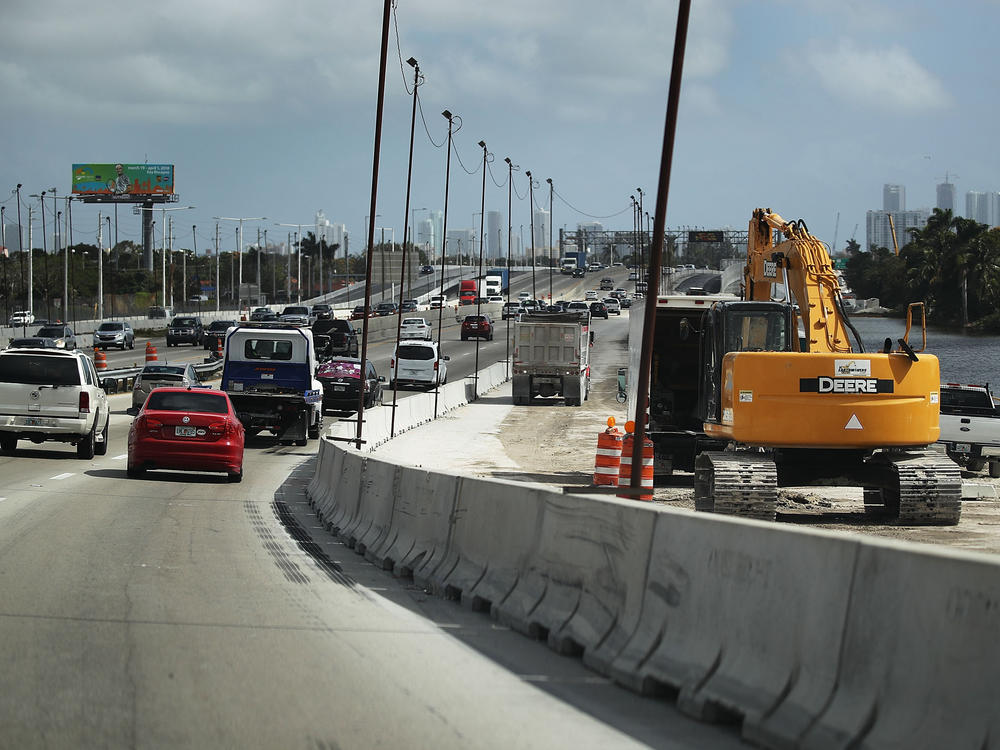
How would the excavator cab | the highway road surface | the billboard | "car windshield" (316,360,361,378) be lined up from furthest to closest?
the billboard, "car windshield" (316,360,361,378), the excavator cab, the highway road surface

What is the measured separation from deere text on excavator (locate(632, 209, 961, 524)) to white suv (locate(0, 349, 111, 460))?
12.8 m

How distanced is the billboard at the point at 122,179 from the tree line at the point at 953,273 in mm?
97077

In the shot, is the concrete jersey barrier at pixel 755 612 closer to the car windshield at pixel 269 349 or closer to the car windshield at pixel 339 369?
the car windshield at pixel 269 349

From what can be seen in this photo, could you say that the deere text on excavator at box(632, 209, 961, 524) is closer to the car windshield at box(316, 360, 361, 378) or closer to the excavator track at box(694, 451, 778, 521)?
the excavator track at box(694, 451, 778, 521)

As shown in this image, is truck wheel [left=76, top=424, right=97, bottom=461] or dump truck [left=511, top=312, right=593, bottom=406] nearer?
truck wheel [left=76, top=424, right=97, bottom=461]

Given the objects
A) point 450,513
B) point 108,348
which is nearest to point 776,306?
point 450,513

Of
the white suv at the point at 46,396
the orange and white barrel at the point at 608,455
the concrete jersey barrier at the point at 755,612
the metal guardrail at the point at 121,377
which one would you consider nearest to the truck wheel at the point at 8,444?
the white suv at the point at 46,396

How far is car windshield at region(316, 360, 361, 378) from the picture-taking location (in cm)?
4566

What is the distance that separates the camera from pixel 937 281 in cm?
12438

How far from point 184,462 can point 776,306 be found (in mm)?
10382

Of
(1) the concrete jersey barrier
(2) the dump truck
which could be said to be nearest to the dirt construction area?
(2) the dump truck

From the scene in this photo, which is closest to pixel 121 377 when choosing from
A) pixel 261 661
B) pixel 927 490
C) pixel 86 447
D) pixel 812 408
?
pixel 86 447

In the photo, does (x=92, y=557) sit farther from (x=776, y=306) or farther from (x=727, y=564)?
(x=776, y=306)

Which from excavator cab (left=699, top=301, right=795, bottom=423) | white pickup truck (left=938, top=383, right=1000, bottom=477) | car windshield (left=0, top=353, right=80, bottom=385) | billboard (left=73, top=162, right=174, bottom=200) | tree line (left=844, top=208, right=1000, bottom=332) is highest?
billboard (left=73, top=162, right=174, bottom=200)
